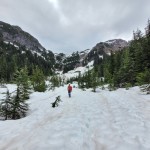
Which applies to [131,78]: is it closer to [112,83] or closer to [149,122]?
[112,83]

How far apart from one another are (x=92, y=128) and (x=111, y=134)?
1247mm

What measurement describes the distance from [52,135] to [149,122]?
4454mm

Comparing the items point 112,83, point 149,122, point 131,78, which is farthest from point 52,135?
point 112,83

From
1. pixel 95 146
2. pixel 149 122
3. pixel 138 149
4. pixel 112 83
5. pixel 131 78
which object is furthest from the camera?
pixel 112 83

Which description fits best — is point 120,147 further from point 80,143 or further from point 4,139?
point 4,139

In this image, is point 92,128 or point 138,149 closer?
point 138,149

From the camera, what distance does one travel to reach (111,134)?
7.26 metres

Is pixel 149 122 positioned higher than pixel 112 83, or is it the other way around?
pixel 112 83

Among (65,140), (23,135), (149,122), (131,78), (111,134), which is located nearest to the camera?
(65,140)

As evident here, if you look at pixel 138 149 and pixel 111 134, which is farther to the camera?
pixel 111 134

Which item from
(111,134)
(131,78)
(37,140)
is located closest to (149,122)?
(111,134)

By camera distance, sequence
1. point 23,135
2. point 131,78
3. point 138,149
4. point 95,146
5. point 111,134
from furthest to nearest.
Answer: point 131,78, point 23,135, point 111,134, point 95,146, point 138,149

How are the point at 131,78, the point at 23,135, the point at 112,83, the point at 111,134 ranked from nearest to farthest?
the point at 111,134 → the point at 23,135 → the point at 131,78 → the point at 112,83

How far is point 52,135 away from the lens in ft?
23.9
